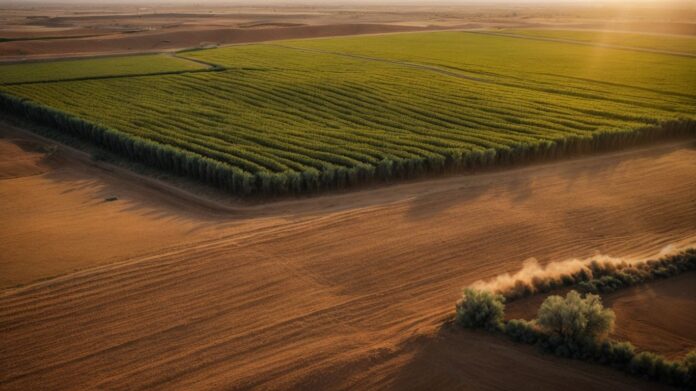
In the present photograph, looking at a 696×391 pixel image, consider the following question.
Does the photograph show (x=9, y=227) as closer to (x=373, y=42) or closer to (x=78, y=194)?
(x=78, y=194)

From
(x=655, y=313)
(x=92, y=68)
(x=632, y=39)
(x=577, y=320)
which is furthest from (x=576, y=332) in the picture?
(x=632, y=39)

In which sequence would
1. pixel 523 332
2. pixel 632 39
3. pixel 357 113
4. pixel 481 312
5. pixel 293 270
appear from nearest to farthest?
pixel 523 332
pixel 481 312
pixel 293 270
pixel 357 113
pixel 632 39

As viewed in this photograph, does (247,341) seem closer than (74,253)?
Yes

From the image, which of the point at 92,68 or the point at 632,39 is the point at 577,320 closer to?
the point at 92,68

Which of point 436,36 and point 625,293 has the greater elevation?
point 436,36

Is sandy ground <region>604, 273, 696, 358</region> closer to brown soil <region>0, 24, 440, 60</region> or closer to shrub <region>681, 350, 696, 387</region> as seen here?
shrub <region>681, 350, 696, 387</region>

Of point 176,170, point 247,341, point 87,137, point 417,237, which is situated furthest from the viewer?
point 87,137

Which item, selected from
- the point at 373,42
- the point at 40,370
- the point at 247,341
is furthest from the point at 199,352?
the point at 373,42
